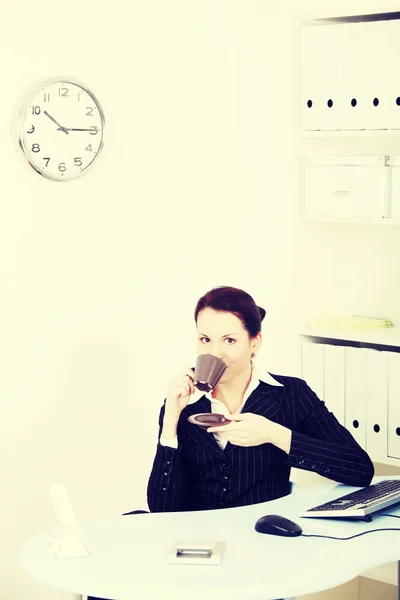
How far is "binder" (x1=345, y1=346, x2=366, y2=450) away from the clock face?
3.81ft

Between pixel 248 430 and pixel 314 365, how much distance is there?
0.81 m

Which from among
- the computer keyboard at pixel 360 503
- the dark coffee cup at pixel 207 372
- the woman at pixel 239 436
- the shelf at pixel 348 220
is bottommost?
the computer keyboard at pixel 360 503

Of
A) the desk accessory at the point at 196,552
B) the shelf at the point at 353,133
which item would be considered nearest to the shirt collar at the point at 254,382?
the desk accessory at the point at 196,552

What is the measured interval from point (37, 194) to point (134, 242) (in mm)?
450

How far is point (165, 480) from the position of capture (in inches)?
105

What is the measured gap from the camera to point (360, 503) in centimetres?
249

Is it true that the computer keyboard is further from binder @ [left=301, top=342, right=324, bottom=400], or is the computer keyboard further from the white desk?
binder @ [left=301, top=342, right=324, bottom=400]

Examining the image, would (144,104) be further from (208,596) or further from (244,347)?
(208,596)

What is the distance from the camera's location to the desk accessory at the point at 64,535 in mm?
2191

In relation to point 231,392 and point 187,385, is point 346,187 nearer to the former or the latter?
point 231,392

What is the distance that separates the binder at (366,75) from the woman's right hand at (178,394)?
3.42ft

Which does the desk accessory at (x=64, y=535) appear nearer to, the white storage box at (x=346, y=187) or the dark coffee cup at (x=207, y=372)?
the dark coffee cup at (x=207, y=372)

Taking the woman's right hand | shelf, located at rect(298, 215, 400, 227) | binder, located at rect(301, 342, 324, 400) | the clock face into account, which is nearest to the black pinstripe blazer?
the woman's right hand

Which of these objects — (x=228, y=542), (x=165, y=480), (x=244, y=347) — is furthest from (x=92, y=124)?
(x=228, y=542)
